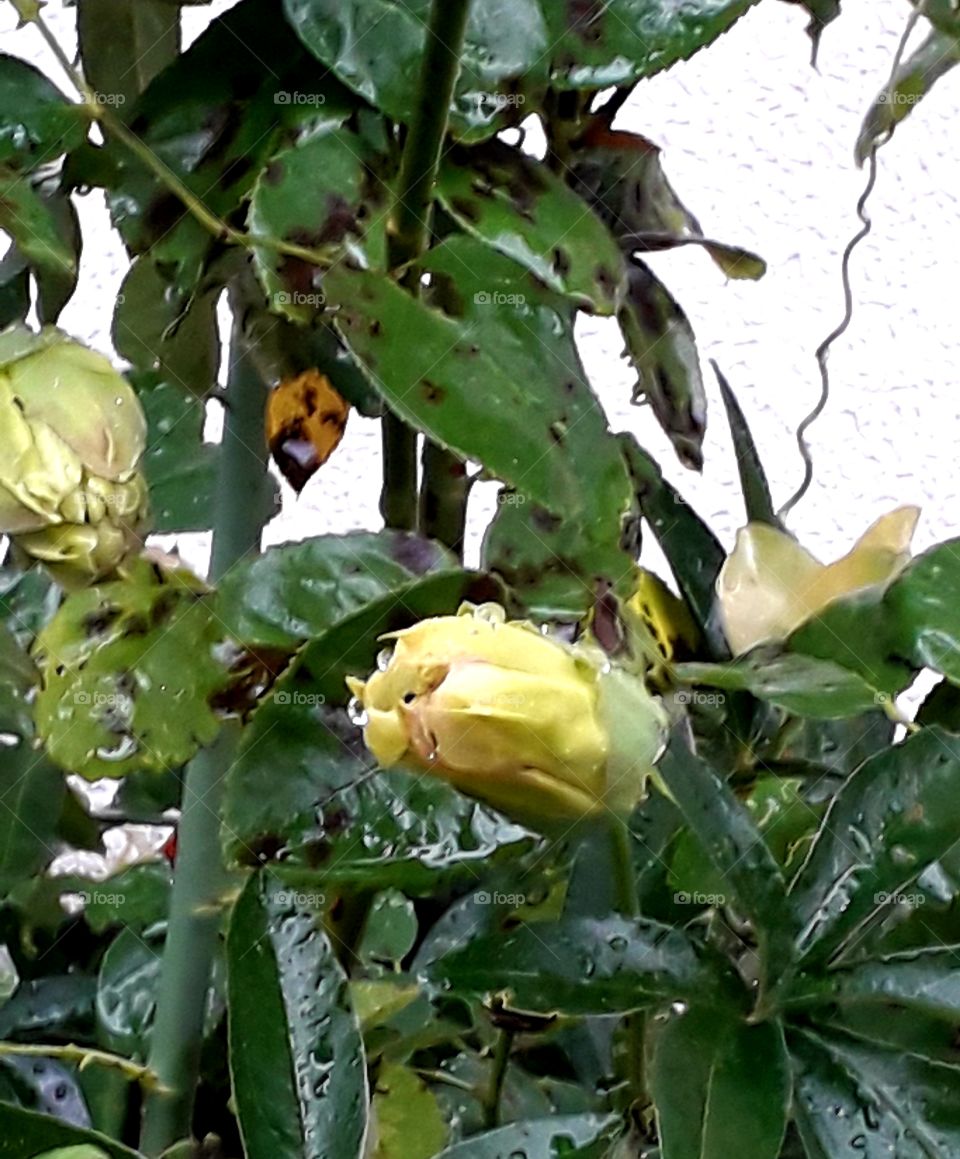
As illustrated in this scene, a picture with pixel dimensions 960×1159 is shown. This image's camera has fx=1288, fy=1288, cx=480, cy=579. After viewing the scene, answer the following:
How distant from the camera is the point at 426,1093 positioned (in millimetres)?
289

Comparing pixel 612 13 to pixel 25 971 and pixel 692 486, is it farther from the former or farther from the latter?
pixel 692 486

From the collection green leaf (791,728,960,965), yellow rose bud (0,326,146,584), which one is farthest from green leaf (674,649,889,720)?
yellow rose bud (0,326,146,584)

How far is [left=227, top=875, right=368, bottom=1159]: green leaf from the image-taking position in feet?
0.72

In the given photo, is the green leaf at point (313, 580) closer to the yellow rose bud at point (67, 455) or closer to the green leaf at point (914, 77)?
the yellow rose bud at point (67, 455)

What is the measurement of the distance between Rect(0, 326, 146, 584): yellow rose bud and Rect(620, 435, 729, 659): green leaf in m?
0.13

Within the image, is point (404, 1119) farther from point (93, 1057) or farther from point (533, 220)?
point (533, 220)

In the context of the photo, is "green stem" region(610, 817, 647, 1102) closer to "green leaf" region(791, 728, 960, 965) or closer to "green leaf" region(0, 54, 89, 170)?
"green leaf" region(791, 728, 960, 965)

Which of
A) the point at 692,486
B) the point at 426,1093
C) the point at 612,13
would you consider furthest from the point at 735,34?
the point at 426,1093

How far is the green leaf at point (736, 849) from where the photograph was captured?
22 cm

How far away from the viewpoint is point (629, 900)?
23 centimetres

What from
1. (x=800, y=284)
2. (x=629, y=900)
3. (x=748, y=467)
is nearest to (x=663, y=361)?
(x=748, y=467)

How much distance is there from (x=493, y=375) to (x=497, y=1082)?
0.16 m

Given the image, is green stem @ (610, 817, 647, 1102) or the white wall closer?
green stem @ (610, 817, 647, 1102)

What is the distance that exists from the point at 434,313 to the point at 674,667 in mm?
82
